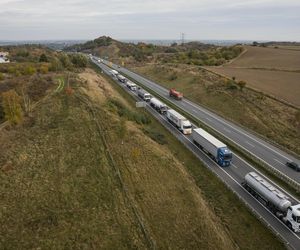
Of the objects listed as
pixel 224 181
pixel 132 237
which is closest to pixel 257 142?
pixel 224 181

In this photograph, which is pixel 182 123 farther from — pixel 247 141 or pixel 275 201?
pixel 275 201

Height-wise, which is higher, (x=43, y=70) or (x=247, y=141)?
(x=43, y=70)

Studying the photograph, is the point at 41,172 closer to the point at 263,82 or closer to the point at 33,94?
the point at 33,94

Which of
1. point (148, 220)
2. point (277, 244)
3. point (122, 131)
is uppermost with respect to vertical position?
point (122, 131)

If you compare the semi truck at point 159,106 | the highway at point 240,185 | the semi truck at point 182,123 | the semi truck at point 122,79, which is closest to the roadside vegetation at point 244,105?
the semi truck at point 159,106

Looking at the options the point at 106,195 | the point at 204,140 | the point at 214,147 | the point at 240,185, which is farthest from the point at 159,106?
the point at 106,195
